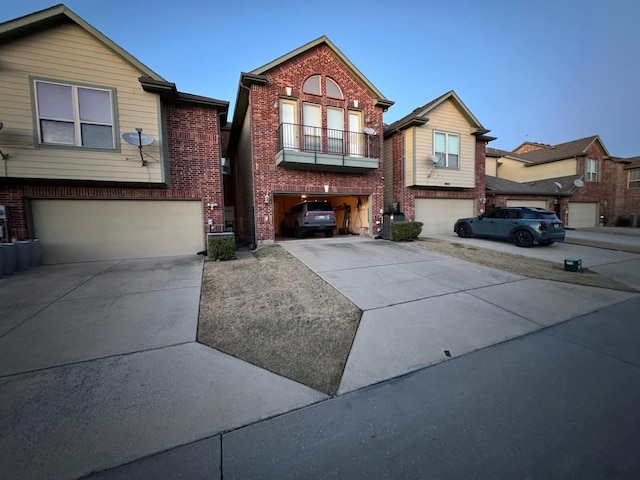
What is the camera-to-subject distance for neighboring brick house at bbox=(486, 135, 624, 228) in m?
19.2

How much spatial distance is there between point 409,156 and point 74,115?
13.2m

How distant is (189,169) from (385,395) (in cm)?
983

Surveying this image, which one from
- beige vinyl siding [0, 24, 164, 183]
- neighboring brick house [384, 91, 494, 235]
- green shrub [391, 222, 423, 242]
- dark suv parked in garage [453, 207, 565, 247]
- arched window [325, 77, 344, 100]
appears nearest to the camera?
beige vinyl siding [0, 24, 164, 183]

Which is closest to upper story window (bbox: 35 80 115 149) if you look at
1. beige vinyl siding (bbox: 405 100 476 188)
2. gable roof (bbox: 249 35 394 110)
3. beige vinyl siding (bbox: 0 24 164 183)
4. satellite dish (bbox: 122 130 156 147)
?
beige vinyl siding (bbox: 0 24 164 183)

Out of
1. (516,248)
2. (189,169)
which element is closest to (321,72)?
(189,169)

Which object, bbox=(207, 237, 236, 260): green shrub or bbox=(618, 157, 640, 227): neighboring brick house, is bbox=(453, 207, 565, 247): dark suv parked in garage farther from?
bbox=(618, 157, 640, 227): neighboring brick house

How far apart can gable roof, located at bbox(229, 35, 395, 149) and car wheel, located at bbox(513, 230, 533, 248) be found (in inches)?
317

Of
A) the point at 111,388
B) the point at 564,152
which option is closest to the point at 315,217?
the point at 111,388

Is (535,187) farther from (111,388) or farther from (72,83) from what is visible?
(72,83)

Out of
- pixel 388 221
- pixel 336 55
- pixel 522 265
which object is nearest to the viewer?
pixel 522 265

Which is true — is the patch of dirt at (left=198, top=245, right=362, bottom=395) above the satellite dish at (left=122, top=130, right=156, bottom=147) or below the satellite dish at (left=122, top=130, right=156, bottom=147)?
below

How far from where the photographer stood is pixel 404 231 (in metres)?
11.1

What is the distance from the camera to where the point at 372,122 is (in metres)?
12.3

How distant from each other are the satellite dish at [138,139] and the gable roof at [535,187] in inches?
677
